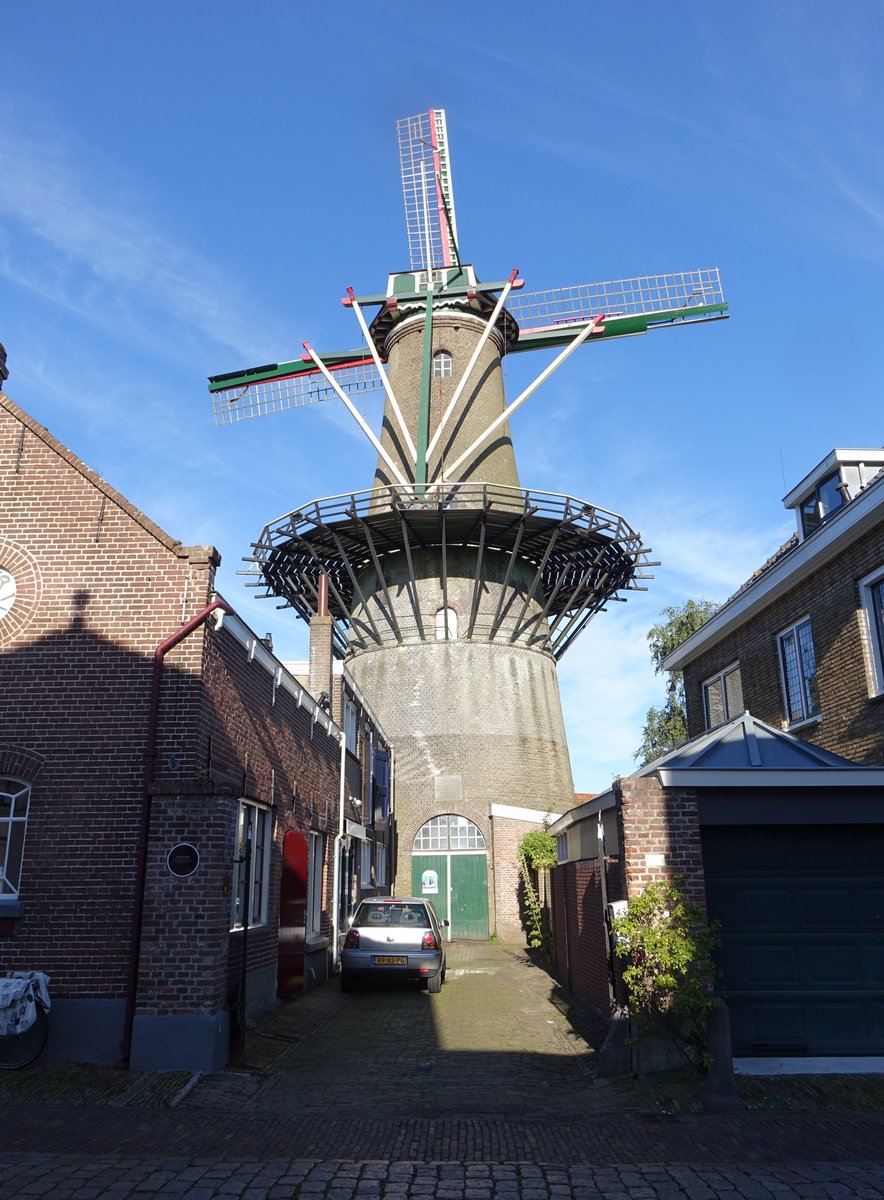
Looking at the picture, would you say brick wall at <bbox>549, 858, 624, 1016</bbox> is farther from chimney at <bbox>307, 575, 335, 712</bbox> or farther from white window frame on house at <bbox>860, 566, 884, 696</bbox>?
chimney at <bbox>307, 575, 335, 712</bbox>

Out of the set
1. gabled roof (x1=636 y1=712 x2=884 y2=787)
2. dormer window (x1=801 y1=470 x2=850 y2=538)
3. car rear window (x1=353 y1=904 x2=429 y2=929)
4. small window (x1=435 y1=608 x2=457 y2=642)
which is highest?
small window (x1=435 y1=608 x2=457 y2=642)

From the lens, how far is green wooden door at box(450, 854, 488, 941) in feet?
83.8

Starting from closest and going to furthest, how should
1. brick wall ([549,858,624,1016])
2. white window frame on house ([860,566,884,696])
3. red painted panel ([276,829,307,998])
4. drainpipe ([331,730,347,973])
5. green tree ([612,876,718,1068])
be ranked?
1. green tree ([612,876,718,1068])
2. brick wall ([549,858,624,1016])
3. white window frame on house ([860,566,884,696])
4. red painted panel ([276,829,307,998])
5. drainpipe ([331,730,347,973])

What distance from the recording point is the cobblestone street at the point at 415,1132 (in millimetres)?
5727

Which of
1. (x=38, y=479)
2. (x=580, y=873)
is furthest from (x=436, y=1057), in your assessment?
(x=38, y=479)

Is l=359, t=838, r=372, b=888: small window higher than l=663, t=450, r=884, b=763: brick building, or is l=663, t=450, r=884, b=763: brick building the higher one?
l=663, t=450, r=884, b=763: brick building

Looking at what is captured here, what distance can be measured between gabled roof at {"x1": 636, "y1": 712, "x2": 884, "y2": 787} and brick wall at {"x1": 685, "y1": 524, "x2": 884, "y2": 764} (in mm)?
2877

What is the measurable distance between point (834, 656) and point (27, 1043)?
1136 cm

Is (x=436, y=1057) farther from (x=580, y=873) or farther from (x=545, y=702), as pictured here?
(x=545, y=702)

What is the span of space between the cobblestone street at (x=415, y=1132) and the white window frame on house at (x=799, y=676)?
22.3 ft

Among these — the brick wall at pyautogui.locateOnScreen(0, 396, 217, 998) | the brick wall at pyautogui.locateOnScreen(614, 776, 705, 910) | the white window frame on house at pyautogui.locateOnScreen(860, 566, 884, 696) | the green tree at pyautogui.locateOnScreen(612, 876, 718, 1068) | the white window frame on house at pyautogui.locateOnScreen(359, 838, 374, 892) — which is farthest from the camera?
the white window frame on house at pyautogui.locateOnScreen(359, 838, 374, 892)

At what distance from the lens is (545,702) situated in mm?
28484

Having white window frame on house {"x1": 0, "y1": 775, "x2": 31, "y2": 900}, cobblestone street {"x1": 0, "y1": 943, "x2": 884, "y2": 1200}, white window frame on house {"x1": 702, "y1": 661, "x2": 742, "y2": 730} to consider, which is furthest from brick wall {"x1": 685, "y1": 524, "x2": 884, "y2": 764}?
white window frame on house {"x1": 0, "y1": 775, "x2": 31, "y2": 900}

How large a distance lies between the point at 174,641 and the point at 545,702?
19.6 m
